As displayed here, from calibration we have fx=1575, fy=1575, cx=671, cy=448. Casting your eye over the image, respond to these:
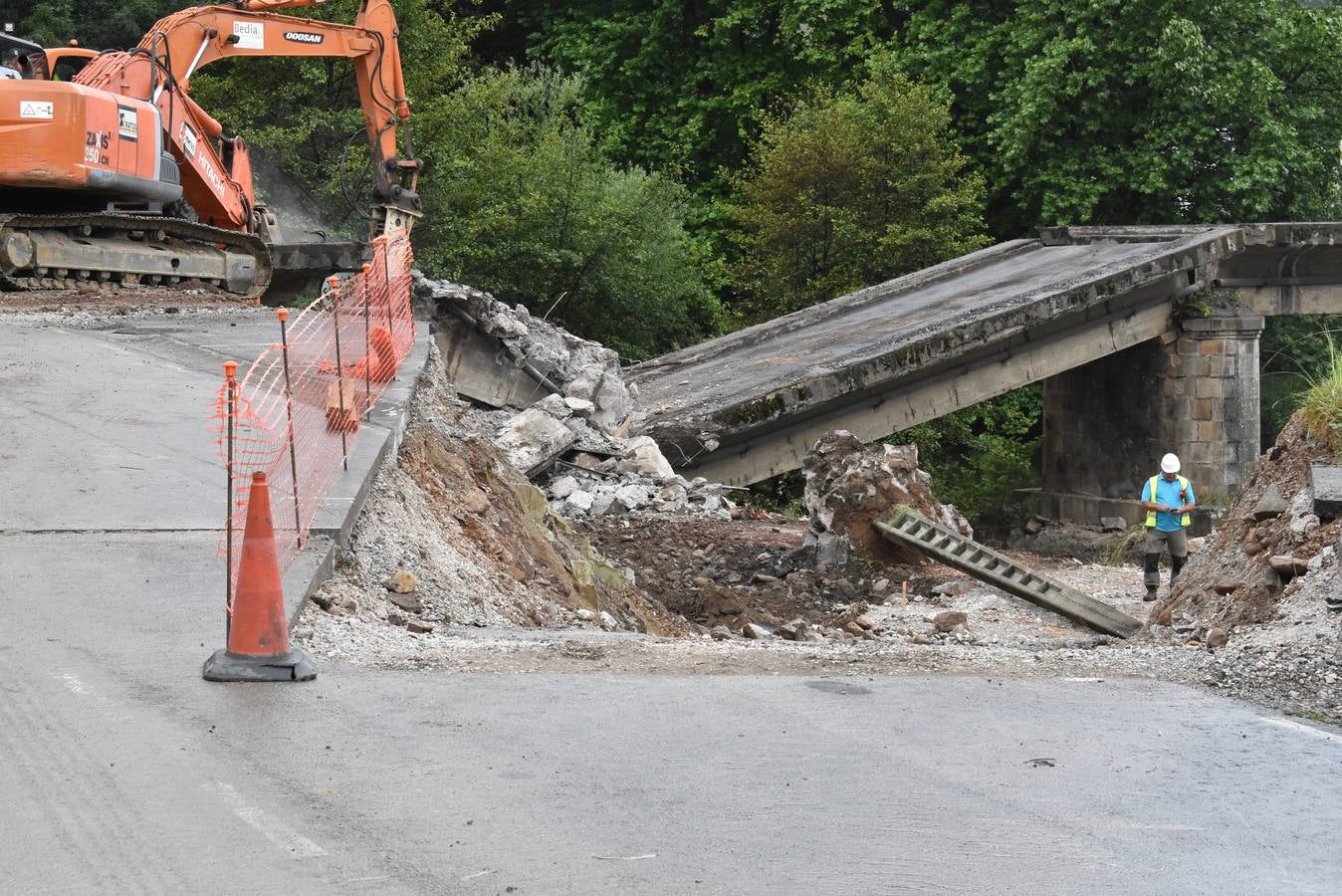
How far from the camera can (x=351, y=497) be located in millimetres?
8234

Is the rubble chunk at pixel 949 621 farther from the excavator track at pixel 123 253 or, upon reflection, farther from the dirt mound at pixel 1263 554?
the excavator track at pixel 123 253

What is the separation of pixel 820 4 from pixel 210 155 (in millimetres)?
17631

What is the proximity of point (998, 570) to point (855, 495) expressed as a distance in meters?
1.84

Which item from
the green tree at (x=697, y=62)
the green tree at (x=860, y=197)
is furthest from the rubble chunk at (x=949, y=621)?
the green tree at (x=697, y=62)

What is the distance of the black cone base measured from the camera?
582cm

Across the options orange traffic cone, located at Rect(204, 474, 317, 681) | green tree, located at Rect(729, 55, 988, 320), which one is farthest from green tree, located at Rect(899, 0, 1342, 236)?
orange traffic cone, located at Rect(204, 474, 317, 681)

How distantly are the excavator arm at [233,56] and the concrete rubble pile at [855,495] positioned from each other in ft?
22.9

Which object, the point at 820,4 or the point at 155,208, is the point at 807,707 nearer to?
the point at 155,208

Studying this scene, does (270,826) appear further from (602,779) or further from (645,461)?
(645,461)

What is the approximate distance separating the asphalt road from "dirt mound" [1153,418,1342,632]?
237cm

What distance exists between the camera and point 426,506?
9.47 meters

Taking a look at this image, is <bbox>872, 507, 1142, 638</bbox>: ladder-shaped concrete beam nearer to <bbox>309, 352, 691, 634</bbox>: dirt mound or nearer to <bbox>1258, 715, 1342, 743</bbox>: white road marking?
<bbox>309, 352, 691, 634</bbox>: dirt mound

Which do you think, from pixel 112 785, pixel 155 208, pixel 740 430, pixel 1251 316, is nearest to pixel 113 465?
pixel 112 785

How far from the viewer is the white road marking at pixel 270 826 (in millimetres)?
4207
